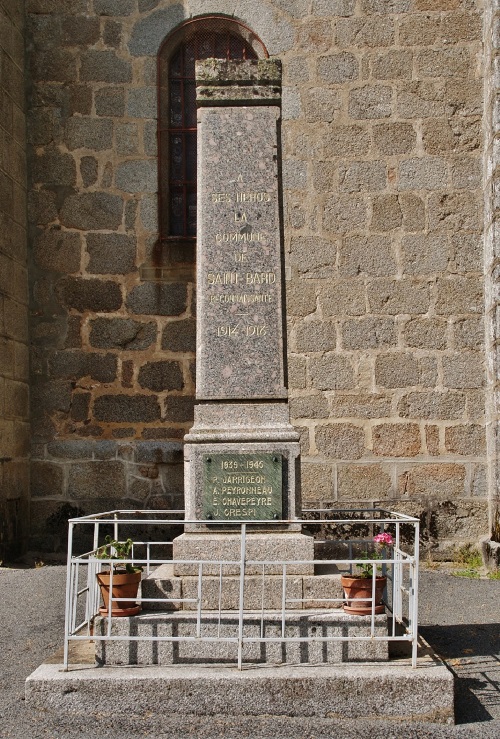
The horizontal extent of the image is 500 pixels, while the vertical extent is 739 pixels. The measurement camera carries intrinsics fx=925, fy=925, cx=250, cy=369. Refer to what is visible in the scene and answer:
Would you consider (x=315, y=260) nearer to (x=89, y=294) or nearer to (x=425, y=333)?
(x=425, y=333)

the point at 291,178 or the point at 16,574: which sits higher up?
the point at 291,178

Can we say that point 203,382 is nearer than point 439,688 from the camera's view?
No

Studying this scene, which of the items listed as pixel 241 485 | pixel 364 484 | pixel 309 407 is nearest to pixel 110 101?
pixel 309 407

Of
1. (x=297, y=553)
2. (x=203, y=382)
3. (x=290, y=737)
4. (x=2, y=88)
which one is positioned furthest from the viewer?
(x=2, y=88)

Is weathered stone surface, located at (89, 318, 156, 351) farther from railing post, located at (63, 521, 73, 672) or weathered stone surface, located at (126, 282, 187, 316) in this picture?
railing post, located at (63, 521, 73, 672)

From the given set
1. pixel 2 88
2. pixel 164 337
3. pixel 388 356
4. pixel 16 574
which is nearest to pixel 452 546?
pixel 388 356

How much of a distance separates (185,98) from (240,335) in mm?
4939

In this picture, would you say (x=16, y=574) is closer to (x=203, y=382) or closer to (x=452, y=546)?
(x=203, y=382)

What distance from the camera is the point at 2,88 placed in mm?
9078

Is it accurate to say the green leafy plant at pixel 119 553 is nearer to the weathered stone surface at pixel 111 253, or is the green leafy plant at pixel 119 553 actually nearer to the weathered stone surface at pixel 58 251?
the weathered stone surface at pixel 111 253

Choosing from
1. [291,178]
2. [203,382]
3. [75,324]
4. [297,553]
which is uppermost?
[291,178]

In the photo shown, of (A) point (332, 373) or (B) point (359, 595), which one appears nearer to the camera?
(B) point (359, 595)

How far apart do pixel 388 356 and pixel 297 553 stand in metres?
4.23

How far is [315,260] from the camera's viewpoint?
9469mm
